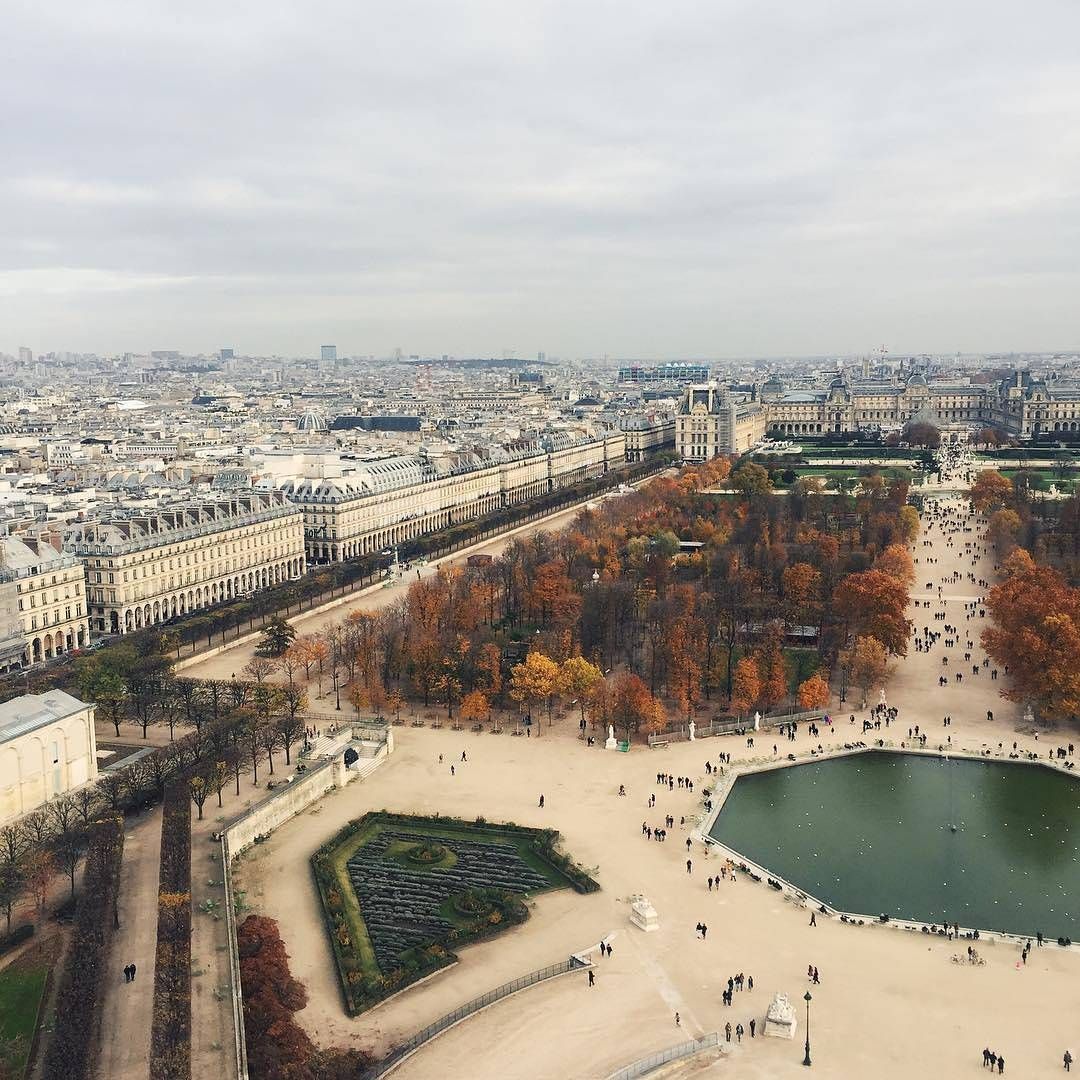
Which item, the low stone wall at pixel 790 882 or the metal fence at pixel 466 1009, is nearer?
the metal fence at pixel 466 1009

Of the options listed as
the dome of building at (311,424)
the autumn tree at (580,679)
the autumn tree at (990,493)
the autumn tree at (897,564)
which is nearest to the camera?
the autumn tree at (580,679)

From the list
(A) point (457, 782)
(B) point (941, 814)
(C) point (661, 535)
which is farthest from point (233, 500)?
(B) point (941, 814)

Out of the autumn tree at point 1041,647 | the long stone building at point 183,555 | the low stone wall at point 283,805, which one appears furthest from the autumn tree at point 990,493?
the low stone wall at point 283,805

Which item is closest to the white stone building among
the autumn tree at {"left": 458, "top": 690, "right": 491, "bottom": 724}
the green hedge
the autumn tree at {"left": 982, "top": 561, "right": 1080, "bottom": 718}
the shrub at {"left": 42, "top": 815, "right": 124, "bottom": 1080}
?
the shrub at {"left": 42, "top": 815, "right": 124, "bottom": 1080}

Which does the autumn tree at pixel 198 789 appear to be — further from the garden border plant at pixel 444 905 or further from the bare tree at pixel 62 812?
the garden border plant at pixel 444 905

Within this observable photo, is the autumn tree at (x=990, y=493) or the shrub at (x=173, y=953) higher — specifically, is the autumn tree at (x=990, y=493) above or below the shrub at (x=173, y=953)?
above

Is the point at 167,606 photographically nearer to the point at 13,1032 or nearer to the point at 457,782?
the point at 457,782

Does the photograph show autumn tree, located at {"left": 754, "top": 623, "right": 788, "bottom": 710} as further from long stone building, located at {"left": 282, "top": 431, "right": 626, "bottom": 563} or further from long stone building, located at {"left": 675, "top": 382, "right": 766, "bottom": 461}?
long stone building, located at {"left": 675, "top": 382, "right": 766, "bottom": 461}

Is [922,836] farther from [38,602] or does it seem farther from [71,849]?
[38,602]
